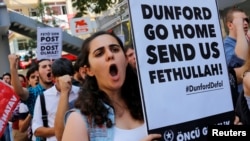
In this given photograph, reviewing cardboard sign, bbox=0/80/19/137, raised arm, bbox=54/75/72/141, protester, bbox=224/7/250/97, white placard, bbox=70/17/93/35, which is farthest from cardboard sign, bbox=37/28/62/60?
white placard, bbox=70/17/93/35

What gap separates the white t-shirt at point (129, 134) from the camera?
7.37 feet

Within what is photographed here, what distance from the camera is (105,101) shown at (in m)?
2.32

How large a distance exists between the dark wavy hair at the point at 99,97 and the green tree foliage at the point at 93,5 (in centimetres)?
1171

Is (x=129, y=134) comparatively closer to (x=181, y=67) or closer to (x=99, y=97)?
(x=99, y=97)

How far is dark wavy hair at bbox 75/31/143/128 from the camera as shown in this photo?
2.24 m

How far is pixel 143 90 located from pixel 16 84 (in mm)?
3236

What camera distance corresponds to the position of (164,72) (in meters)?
2.23

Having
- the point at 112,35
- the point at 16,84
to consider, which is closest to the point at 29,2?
the point at 16,84

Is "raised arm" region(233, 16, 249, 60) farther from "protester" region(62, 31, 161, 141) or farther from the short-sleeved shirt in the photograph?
"protester" region(62, 31, 161, 141)

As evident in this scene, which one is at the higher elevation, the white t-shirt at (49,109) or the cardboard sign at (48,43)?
the cardboard sign at (48,43)

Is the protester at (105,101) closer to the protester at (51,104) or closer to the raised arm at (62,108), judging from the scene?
the raised arm at (62,108)

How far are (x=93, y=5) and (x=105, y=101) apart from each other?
42.0ft

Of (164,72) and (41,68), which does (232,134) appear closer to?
(164,72)

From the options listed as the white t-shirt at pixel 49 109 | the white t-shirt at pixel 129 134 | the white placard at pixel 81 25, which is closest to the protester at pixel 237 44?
the white t-shirt at pixel 129 134
